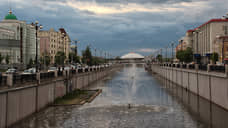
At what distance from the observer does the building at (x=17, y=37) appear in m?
91.2

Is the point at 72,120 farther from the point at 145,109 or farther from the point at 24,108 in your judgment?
the point at 145,109

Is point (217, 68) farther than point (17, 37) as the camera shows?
No

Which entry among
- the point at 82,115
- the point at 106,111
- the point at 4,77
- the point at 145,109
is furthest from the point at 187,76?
the point at 4,77

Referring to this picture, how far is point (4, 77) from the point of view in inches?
806

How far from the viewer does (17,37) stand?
103 metres

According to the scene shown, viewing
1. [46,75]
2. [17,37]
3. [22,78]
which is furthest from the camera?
Answer: [17,37]

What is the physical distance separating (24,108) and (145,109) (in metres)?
14.0

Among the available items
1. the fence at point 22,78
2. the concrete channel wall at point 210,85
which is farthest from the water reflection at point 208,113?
the fence at point 22,78

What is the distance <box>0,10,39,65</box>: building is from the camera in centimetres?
9125

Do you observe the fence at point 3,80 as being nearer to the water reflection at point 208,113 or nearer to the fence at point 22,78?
the fence at point 22,78

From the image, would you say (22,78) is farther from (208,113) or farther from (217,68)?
(217,68)

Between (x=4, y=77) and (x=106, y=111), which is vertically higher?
(x=4, y=77)

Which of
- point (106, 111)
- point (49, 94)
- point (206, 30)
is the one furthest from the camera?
point (206, 30)

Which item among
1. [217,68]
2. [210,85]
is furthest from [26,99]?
[210,85]
